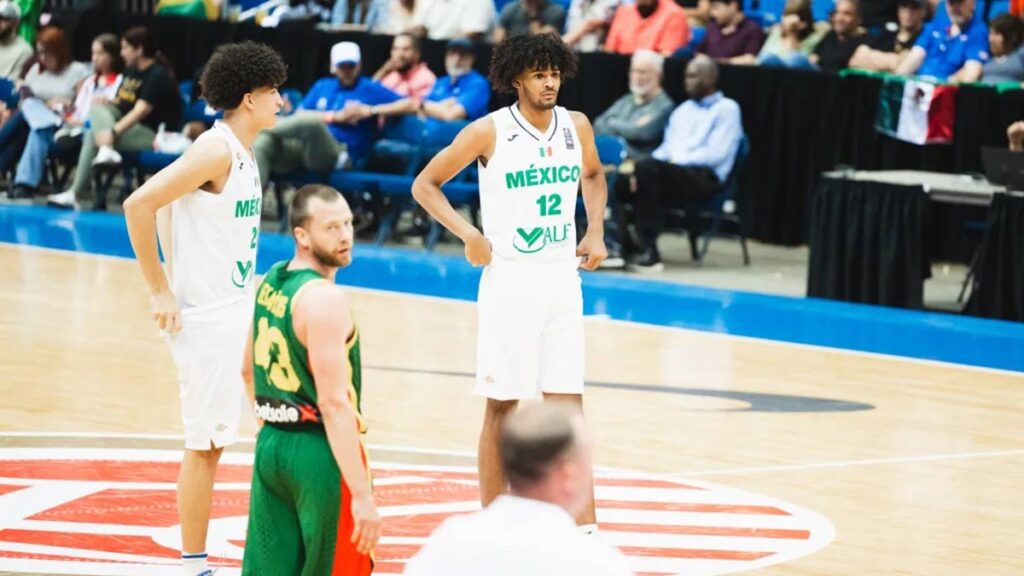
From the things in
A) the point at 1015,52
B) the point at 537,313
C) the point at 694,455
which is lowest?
the point at 694,455

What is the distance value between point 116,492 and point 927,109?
29.1 ft

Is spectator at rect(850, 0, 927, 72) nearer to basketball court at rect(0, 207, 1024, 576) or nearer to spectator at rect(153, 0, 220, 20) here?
basketball court at rect(0, 207, 1024, 576)

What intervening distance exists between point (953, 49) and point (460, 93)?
Answer: 152 inches

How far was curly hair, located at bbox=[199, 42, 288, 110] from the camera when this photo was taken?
251 inches

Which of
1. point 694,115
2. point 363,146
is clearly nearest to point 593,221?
point 694,115

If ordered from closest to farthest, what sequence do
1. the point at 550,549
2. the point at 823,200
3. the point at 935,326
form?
the point at 550,549 → the point at 935,326 → the point at 823,200

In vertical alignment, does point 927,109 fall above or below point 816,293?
above

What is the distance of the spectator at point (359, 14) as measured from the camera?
750 inches

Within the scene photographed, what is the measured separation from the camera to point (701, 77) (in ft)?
50.6

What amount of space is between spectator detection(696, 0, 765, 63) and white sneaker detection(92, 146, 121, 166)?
16.5 feet

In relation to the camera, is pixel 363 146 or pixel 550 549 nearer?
pixel 550 549

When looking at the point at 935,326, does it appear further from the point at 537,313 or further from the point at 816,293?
the point at 537,313

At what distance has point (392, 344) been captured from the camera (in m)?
12.1

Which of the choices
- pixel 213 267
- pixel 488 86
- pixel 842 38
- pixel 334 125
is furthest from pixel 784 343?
pixel 213 267
